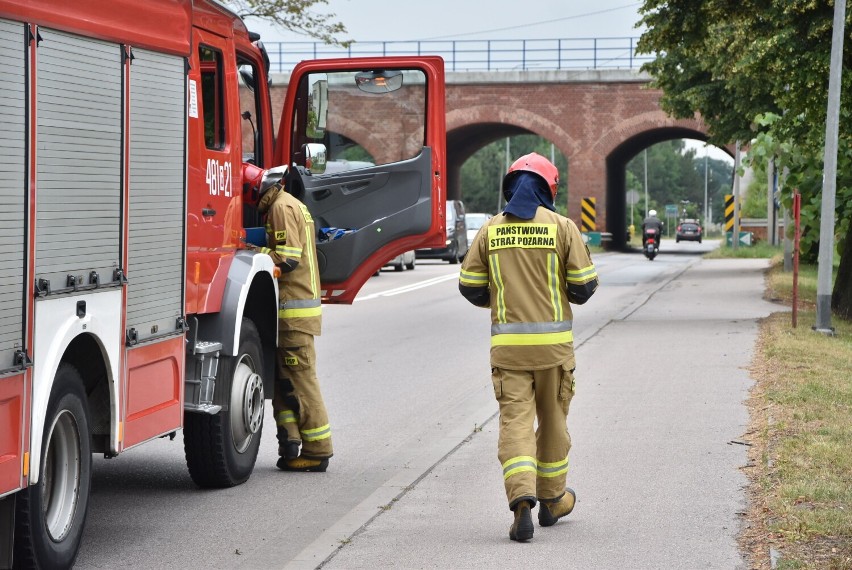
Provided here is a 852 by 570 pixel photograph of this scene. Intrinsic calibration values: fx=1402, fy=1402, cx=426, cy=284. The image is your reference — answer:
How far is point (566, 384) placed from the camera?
677 centimetres

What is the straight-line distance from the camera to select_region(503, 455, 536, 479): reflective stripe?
6543 mm

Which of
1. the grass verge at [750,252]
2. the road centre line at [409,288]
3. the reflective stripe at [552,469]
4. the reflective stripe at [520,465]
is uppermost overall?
the grass verge at [750,252]

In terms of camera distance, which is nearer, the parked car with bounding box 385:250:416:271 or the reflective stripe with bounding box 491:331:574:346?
the reflective stripe with bounding box 491:331:574:346

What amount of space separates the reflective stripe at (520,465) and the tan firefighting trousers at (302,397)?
204cm

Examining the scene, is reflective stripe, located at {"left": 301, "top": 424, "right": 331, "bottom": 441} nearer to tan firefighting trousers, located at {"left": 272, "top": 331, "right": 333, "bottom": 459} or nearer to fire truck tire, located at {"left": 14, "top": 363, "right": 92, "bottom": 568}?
tan firefighting trousers, located at {"left": 272, "top": 331, "right": 333, "bottom": 459}

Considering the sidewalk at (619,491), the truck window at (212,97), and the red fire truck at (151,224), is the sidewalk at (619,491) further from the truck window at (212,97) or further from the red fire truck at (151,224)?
the truck window at (212,97)

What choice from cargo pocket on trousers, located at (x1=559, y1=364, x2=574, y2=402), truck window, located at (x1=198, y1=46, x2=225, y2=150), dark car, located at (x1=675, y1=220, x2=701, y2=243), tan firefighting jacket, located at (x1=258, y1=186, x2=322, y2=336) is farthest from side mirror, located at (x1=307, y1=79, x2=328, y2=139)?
dark car, located at (x1=675, y1=220, x2=701, y2=243)

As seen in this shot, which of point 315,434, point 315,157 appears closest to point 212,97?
point 315,157

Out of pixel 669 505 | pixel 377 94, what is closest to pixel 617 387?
pixel 377 94

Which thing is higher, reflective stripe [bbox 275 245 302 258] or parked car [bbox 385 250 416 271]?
reflective stripe [bbox 275 245 302 258]

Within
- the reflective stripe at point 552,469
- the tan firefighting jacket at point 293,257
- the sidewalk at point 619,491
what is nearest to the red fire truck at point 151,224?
the tan firefighting jacket at point 293,257

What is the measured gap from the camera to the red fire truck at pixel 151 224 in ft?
17.5

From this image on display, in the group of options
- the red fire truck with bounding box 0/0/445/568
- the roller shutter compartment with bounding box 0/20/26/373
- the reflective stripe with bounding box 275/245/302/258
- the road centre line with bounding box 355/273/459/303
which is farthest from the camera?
the road centre line with bounding box 355/273/459/303

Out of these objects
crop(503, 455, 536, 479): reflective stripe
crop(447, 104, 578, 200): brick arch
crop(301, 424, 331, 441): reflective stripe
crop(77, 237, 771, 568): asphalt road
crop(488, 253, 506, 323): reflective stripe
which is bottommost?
crop(77, 237, 771, 568): asphalt road
